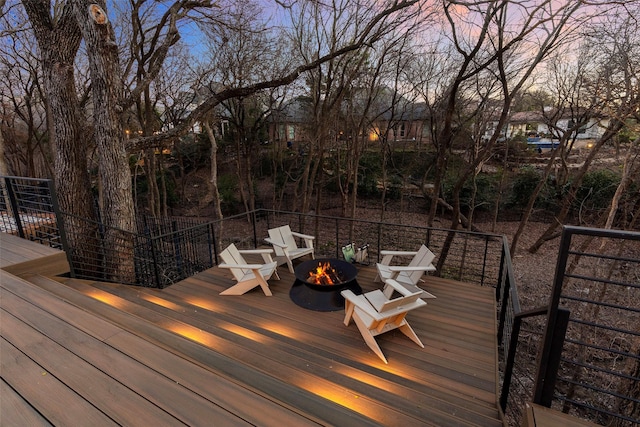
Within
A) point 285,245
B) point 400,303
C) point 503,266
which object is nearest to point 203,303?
point 285,245

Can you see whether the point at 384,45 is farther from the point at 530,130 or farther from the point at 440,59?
the point at 530,130

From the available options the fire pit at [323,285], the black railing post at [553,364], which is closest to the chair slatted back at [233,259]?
the fire pit at [323,285]

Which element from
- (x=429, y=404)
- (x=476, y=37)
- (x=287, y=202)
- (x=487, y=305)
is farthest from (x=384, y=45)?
(x=287, y=202)

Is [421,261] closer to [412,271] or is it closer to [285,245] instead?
[412,271]

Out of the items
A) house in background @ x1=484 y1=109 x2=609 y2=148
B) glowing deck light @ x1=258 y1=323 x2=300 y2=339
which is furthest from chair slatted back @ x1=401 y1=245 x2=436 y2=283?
house in background @ x1=484 y1=109 x2=609 y2=148

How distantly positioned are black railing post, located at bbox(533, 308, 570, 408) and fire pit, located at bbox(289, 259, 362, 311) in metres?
2.47

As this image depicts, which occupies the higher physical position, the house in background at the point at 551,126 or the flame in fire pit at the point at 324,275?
the house in background at the point at 551,126

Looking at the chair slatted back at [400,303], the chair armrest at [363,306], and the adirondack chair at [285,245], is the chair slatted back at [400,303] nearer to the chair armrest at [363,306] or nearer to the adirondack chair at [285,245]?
the chair armrest at [363,306]

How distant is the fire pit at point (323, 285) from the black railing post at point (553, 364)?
247cm

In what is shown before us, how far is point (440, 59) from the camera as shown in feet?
29.0

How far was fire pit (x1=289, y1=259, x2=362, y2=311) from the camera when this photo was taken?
12.4 feet

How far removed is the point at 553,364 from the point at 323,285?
2.67 m

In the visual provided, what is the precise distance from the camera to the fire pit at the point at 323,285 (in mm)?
3785

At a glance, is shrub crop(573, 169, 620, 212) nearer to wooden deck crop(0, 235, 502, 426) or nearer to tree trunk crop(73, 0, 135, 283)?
wooden deck crop(0, 235, 502, 426)
